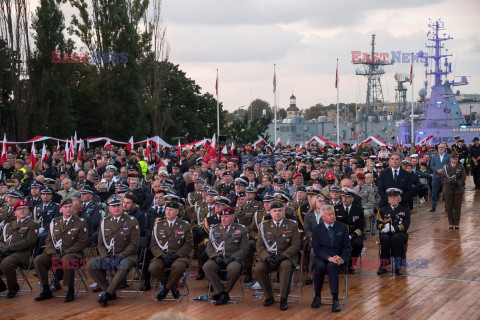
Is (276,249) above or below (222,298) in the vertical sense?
above

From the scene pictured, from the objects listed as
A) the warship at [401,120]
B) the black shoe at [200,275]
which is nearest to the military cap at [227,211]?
the black shoe at [200,275]

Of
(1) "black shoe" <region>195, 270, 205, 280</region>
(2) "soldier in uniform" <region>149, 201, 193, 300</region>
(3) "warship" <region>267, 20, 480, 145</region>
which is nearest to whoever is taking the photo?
(2) "soldier in uniform" <region>149, 201, 193, 300</region>

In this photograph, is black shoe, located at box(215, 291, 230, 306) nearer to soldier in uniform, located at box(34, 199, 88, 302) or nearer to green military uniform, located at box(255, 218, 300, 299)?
green military uniform, located at box(255, 218, 300, 299)

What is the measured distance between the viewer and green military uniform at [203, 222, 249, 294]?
8602 mm

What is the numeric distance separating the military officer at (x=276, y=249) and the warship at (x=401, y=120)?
105 ft

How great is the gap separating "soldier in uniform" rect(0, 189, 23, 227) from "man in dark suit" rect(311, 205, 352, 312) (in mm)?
5749

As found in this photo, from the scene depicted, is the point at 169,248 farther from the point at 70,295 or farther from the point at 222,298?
the point at 70,295

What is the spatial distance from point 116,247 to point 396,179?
547 cm

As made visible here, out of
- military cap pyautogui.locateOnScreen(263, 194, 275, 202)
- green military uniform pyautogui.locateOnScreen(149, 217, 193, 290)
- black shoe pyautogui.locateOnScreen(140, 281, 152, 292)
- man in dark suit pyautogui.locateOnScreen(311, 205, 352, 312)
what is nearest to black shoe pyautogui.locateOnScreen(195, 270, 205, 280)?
black shoe pyautogui.locateOnScreen(140, 281, 152, 292)

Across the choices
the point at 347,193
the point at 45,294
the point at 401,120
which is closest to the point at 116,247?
the point at 45,294

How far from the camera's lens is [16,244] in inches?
370

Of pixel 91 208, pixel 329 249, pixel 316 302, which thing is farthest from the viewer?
pixel 91 208

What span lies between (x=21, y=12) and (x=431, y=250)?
88.7 ft

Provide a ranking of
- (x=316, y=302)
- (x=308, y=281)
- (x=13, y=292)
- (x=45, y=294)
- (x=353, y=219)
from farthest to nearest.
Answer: (x=353, y=219) → (x=308, y=281) → (x=13, y=292) → (x=45, y=294) → (x=316, y=302)
